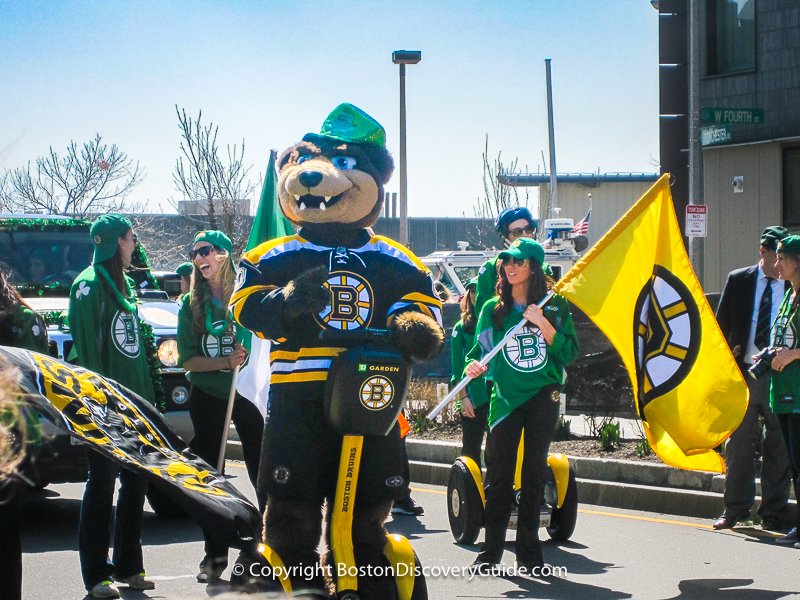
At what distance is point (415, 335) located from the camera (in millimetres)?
4984

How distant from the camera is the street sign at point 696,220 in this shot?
1467cm

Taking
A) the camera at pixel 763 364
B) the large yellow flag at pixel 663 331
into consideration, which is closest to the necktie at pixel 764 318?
the camera at pixel 763 364

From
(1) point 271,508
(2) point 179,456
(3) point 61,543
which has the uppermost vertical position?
(2) point 179,456

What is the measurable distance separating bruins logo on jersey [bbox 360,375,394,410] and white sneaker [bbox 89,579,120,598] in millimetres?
2022

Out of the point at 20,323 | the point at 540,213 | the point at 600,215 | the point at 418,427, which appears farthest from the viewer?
the point at 600,215

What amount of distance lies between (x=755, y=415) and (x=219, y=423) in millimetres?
3672

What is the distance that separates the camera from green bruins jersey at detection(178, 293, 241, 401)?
6.83 meters

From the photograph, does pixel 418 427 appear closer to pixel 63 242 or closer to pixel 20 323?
pixel 63 242

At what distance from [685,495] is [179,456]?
21.2 ft

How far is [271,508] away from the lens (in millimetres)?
5035

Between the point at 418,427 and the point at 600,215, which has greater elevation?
the point at 600,215

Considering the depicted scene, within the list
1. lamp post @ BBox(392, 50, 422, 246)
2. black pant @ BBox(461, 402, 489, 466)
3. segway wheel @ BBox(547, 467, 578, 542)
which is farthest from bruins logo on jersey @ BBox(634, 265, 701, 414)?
lamp post @ BBox(392, 50, 422, 246)

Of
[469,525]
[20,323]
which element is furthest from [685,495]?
[20,323]

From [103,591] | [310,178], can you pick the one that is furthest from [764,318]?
[103,591]
